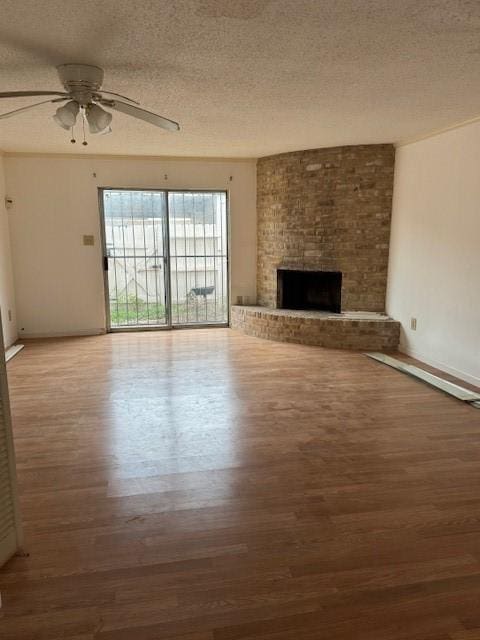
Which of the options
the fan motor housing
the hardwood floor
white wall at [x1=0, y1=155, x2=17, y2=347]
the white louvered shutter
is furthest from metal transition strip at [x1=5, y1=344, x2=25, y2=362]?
the white louvered shutter

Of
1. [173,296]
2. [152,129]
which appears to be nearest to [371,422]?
[152,129]

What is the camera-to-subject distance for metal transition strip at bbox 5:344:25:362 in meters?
5.01

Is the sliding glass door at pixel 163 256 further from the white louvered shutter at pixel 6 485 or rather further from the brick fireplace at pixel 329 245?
the white louvered shutter at pixel 6 485

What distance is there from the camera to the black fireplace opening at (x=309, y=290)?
5715 mm

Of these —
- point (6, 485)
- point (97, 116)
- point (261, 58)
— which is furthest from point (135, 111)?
point (6, 485)

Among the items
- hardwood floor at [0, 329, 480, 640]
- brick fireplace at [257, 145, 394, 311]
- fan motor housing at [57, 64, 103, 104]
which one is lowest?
hardwood floor at [0, 329, 480, 640]

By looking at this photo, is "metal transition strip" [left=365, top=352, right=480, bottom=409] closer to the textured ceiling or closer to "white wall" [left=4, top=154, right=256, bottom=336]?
the textured ceiling

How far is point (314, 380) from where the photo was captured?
13.8 ft

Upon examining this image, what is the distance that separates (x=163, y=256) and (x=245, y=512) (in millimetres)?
4601

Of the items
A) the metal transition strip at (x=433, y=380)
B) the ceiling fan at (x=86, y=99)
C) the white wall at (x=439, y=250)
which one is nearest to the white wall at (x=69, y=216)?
the white wall at (x=439, y=250)

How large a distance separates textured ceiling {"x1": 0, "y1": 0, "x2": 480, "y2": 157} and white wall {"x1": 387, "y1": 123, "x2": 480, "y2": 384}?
42cm

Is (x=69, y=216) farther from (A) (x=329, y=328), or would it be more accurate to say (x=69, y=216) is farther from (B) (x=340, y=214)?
(A) (x=329, y=328)

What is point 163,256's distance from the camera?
626cm

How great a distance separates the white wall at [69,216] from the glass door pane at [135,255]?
0.16 meters
